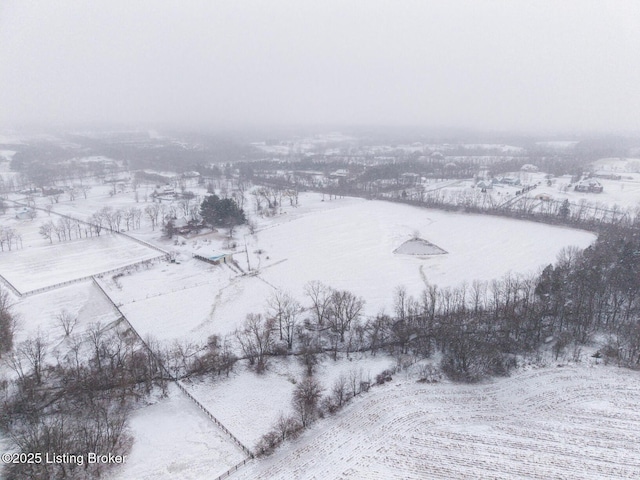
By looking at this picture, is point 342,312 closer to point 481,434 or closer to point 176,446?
point 481,434

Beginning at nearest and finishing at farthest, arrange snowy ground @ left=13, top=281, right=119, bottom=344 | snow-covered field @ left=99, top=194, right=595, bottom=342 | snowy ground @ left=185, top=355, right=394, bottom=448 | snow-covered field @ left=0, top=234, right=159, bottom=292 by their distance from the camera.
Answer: snowy ground @ left=185, top=355, right=394, bottom=448 → snowy ground @ left=13, top=281, right=119, bottom=344 → snow-covered field @ left=99, top=194, right=595, bottom=342 → snow-covered field @ left=0, top=234, right=159, bottom=292

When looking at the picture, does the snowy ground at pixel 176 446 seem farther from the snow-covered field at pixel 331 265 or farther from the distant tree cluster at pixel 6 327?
the distant tree cluster at pixel 6 327

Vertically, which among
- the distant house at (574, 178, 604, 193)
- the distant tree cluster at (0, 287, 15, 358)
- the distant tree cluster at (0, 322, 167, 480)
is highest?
the distant house at (574, 178, 604, 193)

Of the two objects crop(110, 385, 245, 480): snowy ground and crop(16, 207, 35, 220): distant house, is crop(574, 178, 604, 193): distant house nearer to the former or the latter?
crop(110, 385, 245, 480): snowy ground

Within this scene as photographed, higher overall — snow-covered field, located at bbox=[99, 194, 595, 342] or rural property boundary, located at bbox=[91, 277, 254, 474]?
snow-covered field, located at bbox=[99, 194, 595, 342]

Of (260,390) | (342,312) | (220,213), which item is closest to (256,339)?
(260,390)

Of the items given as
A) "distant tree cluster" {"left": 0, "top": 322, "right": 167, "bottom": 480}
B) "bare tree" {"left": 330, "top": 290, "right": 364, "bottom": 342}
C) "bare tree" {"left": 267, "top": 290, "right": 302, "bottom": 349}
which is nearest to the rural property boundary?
"distant tree cluster" {"left": 0, "top": 322, "right": 167, "bottom": 480}
